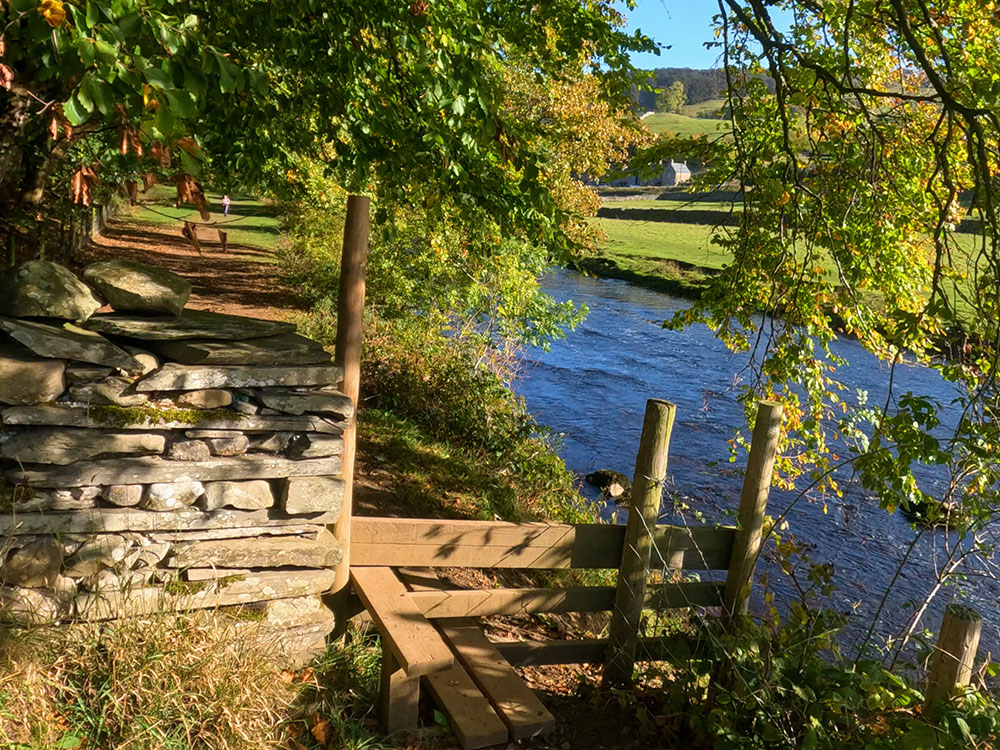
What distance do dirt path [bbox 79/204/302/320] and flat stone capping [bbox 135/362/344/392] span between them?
7851mm

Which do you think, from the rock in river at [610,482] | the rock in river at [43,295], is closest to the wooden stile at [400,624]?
the rock in river at [43,295]

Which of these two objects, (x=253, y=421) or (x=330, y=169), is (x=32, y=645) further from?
(x=330, y=169)

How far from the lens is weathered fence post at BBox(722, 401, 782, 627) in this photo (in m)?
4.37

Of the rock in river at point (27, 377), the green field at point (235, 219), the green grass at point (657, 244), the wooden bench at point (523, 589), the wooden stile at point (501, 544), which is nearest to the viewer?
the rock in river at point (27, 377)

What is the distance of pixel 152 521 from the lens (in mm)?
3439

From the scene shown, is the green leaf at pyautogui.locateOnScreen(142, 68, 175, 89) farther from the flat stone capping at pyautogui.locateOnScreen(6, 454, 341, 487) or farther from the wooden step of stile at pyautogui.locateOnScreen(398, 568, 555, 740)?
the wooden step of stile at pyautogui.locateOnScreen(398, 568, 555, 740)

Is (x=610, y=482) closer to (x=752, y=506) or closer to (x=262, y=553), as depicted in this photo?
(x=752, y=506)

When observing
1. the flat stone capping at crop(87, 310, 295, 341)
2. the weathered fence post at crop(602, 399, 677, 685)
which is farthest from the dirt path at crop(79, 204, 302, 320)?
the weathered fence post at crop(602, 399, 677, 685)

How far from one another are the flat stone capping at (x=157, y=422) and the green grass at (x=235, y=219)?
16956mm

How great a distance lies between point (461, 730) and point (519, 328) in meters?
7.56

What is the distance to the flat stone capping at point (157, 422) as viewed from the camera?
3176 mm

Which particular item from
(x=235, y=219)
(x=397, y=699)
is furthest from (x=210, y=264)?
(x=397, y=699)

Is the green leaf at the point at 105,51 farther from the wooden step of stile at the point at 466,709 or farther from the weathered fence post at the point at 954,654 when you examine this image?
the weathered fence post at the point at 954,654

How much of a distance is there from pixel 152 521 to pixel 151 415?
1.55 feet
